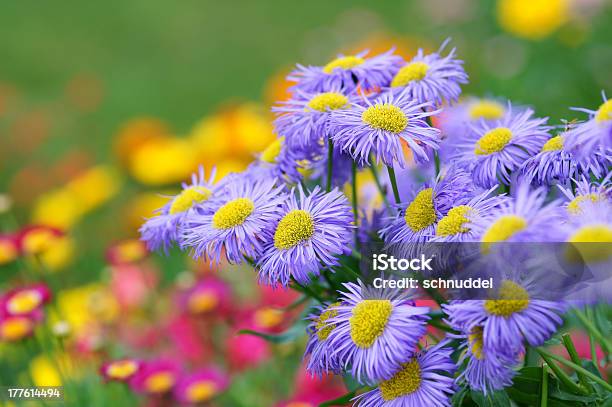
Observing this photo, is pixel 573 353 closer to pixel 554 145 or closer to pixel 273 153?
pixel 554 145

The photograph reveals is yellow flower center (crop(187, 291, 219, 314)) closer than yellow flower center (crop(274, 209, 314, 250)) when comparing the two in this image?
No

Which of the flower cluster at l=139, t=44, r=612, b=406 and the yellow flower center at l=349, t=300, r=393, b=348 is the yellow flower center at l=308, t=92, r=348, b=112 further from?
the yellow flower center at l=349, t=300, r=393, b=348

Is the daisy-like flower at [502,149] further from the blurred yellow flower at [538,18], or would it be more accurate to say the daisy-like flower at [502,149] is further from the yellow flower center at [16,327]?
the blurred yellow flower at [538,18]

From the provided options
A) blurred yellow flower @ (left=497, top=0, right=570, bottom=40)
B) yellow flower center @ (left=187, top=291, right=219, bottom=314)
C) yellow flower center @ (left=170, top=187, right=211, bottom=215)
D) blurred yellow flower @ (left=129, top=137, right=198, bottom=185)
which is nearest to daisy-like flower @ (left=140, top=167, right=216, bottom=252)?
yellow flower center @ (left=170, top=187, right=211, bottom=215)

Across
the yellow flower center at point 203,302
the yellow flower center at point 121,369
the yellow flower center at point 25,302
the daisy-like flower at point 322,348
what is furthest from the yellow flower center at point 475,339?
the yellow flower center at point 203,302

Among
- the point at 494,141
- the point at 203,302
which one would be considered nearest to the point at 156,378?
the point at 203,302

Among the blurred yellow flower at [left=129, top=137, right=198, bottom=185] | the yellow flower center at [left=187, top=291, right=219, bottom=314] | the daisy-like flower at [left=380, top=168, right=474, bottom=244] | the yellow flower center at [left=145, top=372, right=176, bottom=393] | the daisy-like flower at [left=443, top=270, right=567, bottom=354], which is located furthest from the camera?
the blurred yellow flower at [left=129, top=137, right=198, bottom=185]
